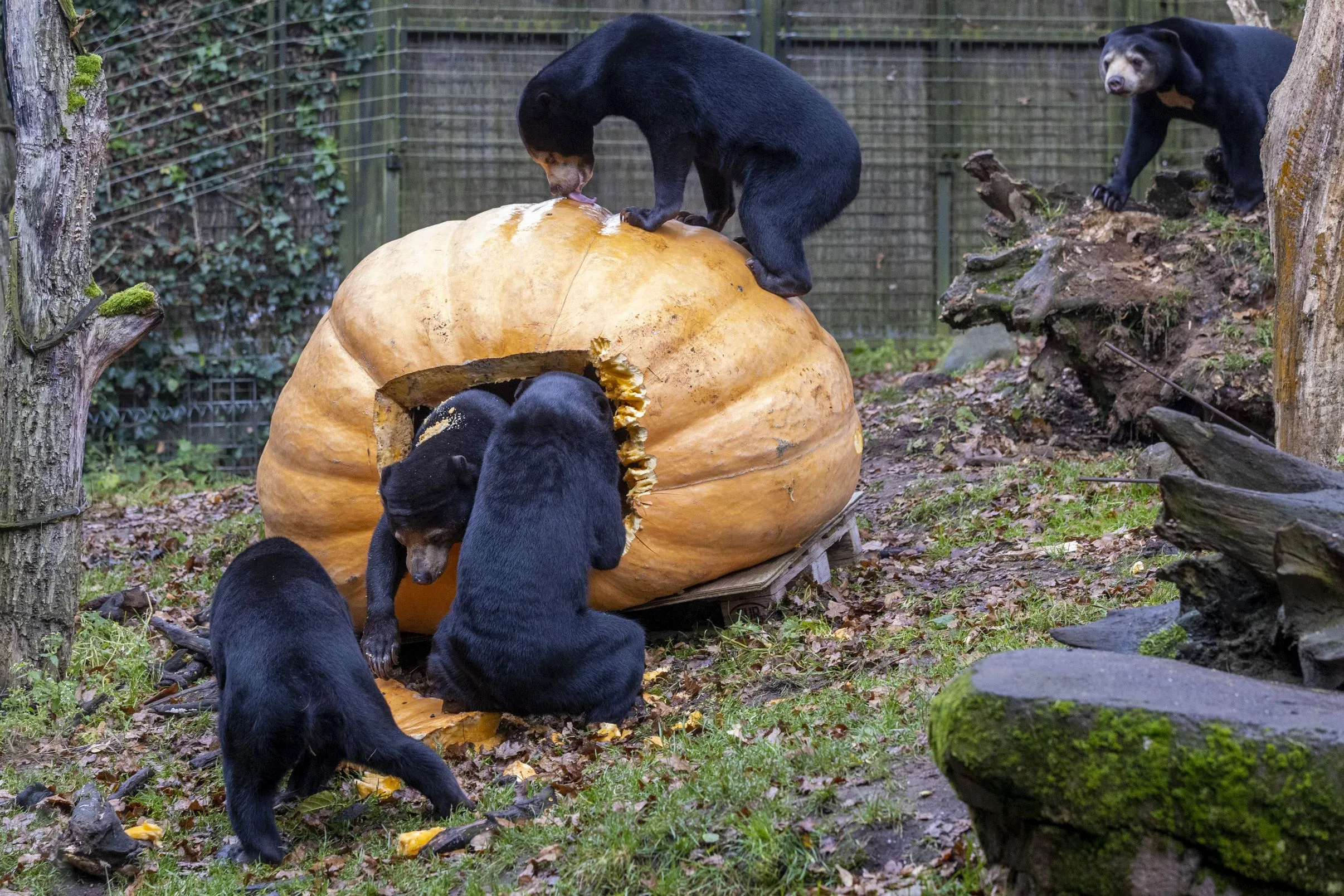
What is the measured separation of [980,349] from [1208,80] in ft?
9.99

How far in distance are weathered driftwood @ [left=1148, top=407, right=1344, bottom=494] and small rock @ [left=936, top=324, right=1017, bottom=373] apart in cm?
700

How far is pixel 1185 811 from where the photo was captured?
7.16 ft

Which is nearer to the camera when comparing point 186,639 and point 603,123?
point 186,639

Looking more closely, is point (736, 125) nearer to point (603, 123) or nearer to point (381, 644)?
point (381, 644)

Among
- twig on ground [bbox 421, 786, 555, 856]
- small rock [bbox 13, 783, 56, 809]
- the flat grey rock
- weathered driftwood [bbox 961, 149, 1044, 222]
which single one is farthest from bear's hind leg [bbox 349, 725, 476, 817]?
weathered driftwood [bbox 961, 149, 1044, 222]

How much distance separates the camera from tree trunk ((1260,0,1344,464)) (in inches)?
173

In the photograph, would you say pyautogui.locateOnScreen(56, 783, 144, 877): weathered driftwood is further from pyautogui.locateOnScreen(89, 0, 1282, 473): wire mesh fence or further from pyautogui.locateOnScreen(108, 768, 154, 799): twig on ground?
pyautogui.locateOnScreen(89, 0, 1282, 473): wire mesh fence

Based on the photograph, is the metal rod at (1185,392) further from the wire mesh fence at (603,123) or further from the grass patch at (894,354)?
the wire mesh fence at (603,123)

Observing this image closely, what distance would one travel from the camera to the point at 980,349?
33.7ft

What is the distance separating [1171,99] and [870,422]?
287 cm

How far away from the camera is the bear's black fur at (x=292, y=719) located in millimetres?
3613

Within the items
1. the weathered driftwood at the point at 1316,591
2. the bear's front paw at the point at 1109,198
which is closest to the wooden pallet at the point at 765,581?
the weathered driftwood at the point at 1316,591

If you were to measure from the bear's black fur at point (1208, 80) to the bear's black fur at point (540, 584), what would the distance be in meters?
4.70

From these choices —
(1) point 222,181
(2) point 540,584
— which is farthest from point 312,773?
(1) point 222,181
